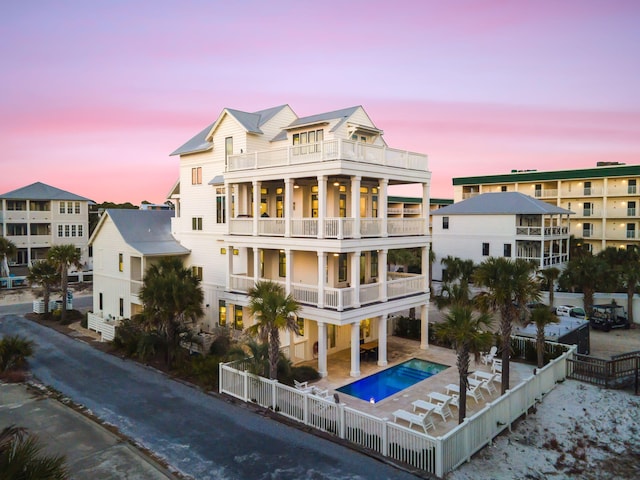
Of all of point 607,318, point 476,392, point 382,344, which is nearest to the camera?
point 476,392

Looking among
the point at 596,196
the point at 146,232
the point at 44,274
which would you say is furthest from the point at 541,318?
the point at 596,196

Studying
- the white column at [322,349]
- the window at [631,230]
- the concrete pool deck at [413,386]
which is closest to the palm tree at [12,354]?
the concrete pool deck at [413,386]

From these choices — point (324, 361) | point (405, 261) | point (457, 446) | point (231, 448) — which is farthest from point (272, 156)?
point (405, 261)

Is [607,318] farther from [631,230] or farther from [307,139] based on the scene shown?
[631,230]

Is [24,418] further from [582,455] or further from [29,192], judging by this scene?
[29,192]

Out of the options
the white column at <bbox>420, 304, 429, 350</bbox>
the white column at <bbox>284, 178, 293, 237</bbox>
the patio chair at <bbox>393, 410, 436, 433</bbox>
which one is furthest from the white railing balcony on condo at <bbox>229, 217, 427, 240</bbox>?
the patio chair at <bbox>393, 410, 436, 433</bbox>

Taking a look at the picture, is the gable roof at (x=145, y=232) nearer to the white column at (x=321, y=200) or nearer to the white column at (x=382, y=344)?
the white column at (x=321, y=200)
